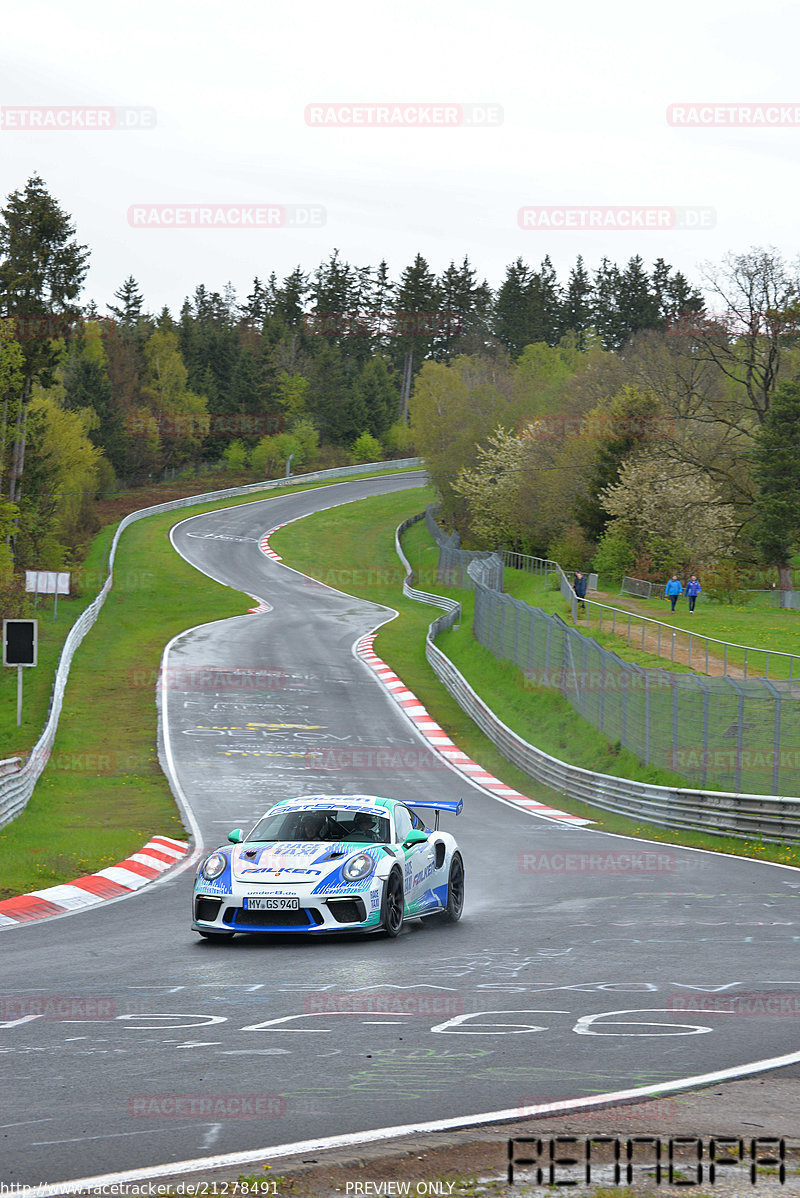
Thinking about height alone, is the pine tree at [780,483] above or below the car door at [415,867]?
above

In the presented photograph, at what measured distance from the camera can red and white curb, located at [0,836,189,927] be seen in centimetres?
1384

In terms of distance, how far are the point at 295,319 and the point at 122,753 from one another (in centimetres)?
13899

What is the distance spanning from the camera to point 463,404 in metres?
92.4

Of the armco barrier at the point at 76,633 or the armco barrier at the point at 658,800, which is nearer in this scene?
the armco barrier at the point at 658,800

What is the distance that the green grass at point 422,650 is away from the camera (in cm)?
2511

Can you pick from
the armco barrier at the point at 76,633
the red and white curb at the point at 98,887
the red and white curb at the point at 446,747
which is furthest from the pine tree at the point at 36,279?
the red and white curb at the point at 98,887

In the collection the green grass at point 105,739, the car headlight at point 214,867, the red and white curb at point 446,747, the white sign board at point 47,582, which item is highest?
the white sign board at point 47,582

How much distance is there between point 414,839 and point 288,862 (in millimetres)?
1607

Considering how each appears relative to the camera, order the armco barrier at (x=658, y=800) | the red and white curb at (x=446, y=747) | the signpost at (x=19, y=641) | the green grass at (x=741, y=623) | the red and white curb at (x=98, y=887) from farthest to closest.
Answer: the green grass at (x=741, y=623)
the signpost at (x=19, y=641)
the red and white curb at (x=446, y=747)
the armco barrier at (x=658, y=800)
the red and white curb at (x=98, y=887)

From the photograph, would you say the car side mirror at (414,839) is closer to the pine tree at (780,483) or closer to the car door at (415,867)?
the car door at (415,867)

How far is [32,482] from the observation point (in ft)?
211

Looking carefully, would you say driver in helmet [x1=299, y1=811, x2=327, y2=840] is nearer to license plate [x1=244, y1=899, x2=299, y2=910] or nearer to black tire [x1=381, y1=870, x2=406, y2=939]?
black tire [x1=381, y1=870, x2=406, y2=939]

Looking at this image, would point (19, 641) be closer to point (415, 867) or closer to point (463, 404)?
point (415, 867)

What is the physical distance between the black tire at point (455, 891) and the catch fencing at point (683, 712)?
771 cm
